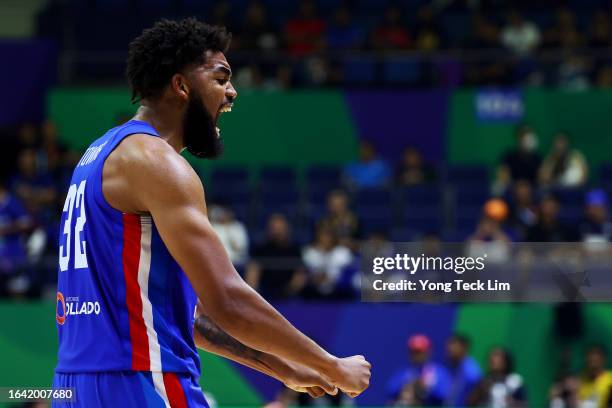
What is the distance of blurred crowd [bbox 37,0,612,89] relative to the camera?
17922 millimetres

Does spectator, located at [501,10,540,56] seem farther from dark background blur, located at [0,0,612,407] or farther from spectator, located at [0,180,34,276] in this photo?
spectator, located at [0,180,34,276]

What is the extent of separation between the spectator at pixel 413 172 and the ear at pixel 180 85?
12434 millimetres

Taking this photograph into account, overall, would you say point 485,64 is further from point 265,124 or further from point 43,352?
point 43,352

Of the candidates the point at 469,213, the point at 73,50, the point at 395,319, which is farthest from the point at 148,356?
the point at 73,50

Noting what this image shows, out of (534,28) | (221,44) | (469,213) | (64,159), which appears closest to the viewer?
(221,44)

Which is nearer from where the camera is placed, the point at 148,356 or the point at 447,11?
the point at 148,356

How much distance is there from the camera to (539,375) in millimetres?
12648

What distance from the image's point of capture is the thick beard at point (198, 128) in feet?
12.8

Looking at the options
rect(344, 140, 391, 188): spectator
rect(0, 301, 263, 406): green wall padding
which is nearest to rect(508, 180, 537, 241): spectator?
rect(344, 140, 391, 188): spectator

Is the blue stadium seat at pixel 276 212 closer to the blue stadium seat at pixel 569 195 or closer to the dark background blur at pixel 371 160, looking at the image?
the dark background blur at pixel 371 160

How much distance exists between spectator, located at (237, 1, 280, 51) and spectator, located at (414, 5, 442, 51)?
2265mm

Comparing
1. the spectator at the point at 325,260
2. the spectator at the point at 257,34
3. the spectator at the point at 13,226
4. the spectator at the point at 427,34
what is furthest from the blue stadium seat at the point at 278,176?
the spectator at the point at 13,226

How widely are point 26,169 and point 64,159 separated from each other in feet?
2.08

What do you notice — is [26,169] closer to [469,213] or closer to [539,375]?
[469,213]
